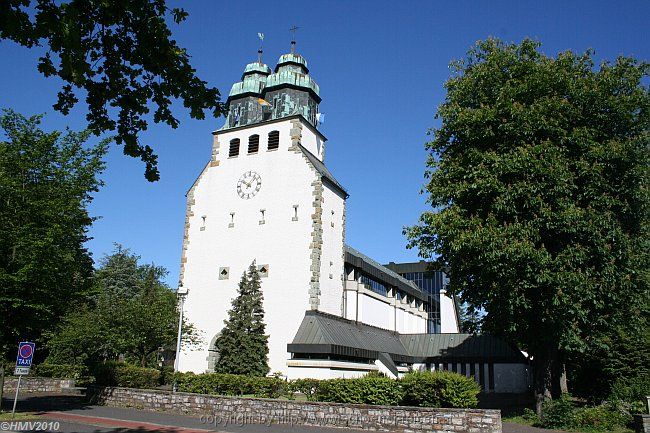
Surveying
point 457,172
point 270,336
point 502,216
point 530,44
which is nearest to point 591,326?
point 502,216

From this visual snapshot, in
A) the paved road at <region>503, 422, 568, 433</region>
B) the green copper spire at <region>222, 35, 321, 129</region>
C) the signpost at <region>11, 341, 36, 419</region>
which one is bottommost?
the paved road at <region>503, 422, 568, 433</region>

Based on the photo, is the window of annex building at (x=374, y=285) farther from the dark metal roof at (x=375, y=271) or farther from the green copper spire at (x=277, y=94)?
the green copper spire at (x=277, y=94)

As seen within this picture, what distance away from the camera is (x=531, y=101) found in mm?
21281

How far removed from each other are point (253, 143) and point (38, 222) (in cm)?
1998

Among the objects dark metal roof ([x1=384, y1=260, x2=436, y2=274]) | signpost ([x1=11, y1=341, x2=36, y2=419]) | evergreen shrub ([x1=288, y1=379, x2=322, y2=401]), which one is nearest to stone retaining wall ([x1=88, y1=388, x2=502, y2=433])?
evergreen shrub ([x1=288, y1=379, x2=322, y2=401])

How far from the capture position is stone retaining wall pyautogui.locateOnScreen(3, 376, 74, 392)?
30.8 m

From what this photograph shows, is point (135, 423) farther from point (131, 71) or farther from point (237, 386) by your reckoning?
point (131, 71)

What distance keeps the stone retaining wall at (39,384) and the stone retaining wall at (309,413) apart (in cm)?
1153

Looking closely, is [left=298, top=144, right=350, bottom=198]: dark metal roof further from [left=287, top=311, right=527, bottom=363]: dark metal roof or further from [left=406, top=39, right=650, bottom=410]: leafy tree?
[left=406, top=39, right=650, bottom=410]: leafy tree

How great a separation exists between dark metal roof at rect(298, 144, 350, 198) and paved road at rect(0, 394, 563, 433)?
18885mm

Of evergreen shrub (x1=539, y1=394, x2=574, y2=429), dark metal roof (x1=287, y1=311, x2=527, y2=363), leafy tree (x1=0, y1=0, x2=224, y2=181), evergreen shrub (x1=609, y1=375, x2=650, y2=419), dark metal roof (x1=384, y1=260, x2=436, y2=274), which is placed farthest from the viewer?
dark metal roof (x1=384, y1=260, x2=436, y2=274)

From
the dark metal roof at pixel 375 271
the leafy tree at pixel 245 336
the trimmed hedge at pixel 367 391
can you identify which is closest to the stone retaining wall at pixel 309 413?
the trimmed hedge at pixel 367 391

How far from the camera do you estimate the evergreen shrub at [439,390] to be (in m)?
16.7

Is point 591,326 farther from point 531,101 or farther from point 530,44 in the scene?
point 530,44
